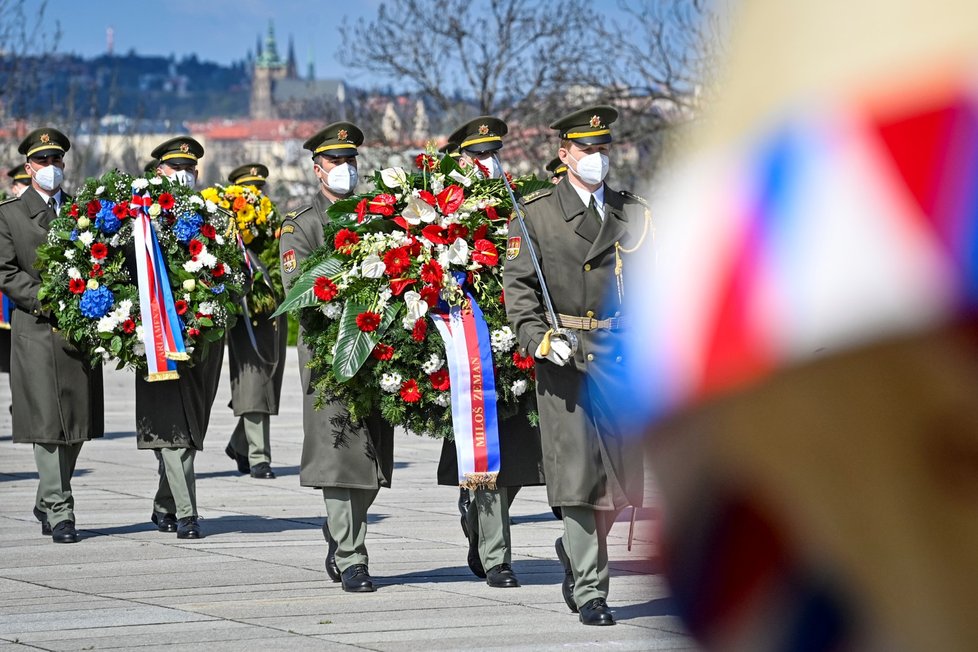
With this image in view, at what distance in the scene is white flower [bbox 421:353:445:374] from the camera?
7613 mm

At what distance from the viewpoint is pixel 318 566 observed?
8.38 meters

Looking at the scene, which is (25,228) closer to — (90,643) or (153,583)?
(153,583)

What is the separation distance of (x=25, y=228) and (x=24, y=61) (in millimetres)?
28828

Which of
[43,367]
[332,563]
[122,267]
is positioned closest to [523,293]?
[332,563]

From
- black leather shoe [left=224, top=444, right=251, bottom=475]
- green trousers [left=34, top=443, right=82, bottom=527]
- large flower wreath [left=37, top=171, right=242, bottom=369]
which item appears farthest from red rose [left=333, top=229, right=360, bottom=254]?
black leather shoe [left=224, top=444, right=251, bottom=475]

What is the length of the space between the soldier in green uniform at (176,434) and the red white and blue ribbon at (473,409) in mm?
2549

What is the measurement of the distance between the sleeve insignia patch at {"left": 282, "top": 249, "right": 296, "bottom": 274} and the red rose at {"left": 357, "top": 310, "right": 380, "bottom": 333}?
591 millimetres

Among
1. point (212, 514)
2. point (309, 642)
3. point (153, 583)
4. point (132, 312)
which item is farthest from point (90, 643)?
point (212, 514)

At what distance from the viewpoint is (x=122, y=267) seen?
9766mm

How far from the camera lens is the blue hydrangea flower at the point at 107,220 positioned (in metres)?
9.57

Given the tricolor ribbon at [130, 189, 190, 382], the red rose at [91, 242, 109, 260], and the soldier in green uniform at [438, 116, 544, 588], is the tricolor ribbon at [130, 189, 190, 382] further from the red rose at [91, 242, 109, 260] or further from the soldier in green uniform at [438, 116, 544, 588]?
the soldier in green uniform at [438, 116, 544, 588]

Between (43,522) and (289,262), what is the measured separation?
8.88 feet

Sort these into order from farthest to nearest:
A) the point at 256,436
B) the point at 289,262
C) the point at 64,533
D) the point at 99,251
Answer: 1. the point at 256,436
2. the point at 99,251
3. the point at 64,533
4. the point at 289,262

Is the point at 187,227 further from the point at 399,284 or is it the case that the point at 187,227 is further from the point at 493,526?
the point at 493,526
